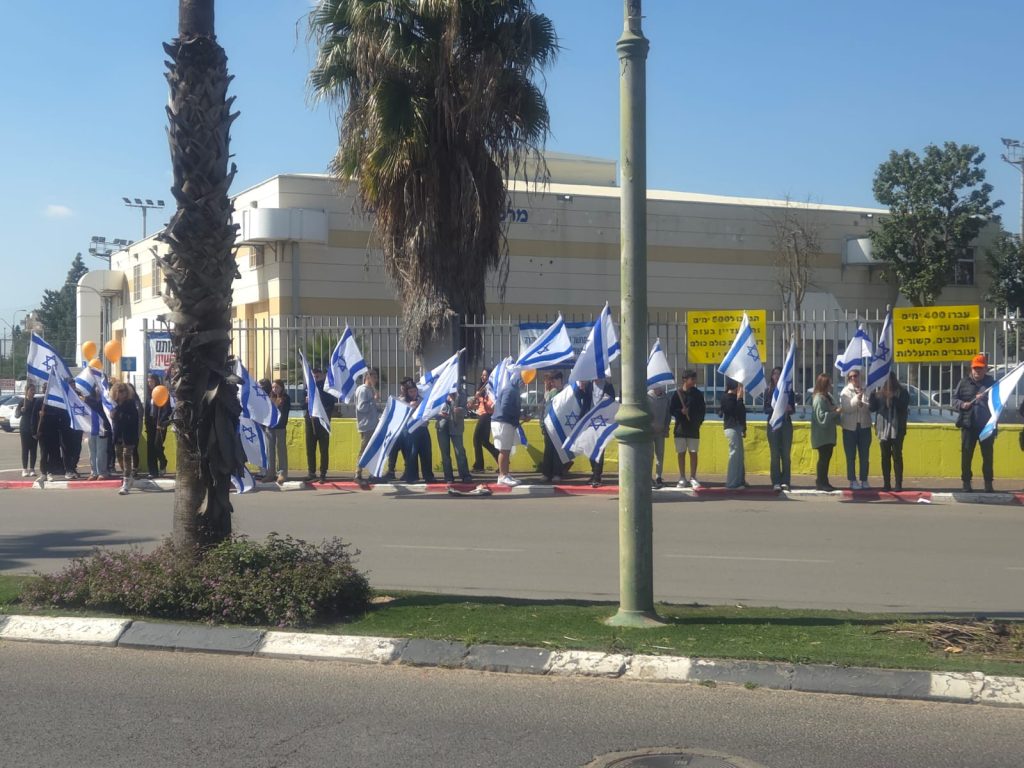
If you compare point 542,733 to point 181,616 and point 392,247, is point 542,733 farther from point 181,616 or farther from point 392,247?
point 392,247

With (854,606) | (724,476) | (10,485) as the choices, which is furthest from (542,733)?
(10,485)

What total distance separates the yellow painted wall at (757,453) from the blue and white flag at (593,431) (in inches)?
83.3

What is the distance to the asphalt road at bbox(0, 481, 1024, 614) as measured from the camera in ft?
30.9

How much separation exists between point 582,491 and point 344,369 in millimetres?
4224

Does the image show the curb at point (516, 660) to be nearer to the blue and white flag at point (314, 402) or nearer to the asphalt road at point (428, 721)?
the asphalt road at point (428, 721)

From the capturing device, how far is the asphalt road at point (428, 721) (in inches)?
209

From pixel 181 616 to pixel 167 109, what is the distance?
3.67 metres

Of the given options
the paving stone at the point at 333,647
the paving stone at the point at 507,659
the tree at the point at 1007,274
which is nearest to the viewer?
the paving stone at the point at 507,659

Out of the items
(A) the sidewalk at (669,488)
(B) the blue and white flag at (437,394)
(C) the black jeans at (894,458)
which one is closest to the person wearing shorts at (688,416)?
(A) the sidewalk at (669,488)

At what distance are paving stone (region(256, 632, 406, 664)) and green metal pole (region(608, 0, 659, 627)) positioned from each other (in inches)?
61.2

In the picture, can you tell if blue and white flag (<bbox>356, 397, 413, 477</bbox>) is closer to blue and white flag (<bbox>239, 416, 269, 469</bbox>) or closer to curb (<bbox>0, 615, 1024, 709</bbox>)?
blue and white flag (<bbox>239, 416, 269, 469</bbox>)

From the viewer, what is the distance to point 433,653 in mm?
6938

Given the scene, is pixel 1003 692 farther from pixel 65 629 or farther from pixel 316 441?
pixel 316 441

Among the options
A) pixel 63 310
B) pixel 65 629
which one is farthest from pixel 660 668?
pixel 63 310
